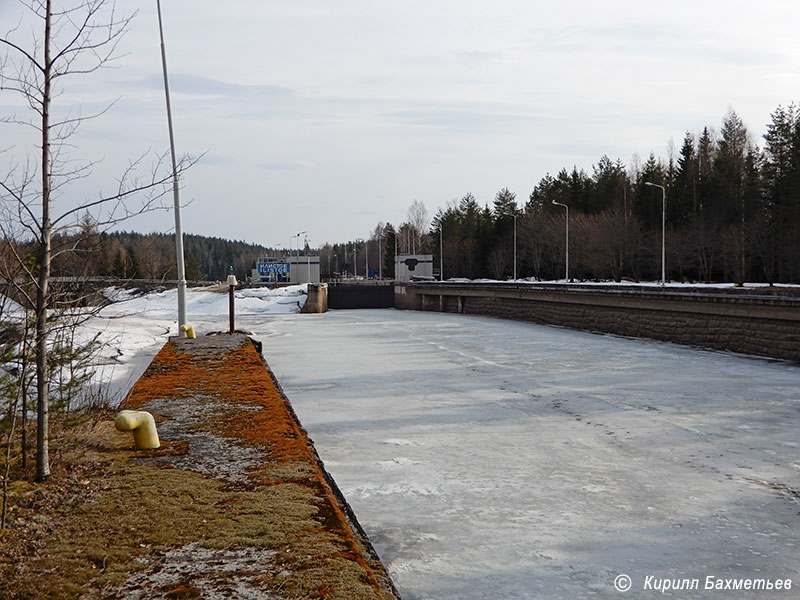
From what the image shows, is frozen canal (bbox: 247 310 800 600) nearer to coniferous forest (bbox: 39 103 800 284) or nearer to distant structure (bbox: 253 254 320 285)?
coniferous forest (bbox: 39 103 800 284)

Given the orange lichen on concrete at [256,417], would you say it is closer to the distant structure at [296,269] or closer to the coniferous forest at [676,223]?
the coniferous forest at [676,223]

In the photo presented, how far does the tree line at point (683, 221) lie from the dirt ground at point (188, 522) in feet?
136

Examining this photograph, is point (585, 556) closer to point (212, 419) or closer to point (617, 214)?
point (212, 419)

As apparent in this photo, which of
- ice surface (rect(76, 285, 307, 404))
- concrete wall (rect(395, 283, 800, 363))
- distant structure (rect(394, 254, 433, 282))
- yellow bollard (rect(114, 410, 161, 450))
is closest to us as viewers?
yellow bollard (rect(114, 410, 161, 450))

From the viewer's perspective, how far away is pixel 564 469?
34.0ft

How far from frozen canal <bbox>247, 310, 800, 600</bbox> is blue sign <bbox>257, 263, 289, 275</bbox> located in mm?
73260

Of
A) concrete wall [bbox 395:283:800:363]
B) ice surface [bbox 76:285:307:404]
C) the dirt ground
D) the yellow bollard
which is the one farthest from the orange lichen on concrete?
concrete wall [bbox 395:283:800:363]

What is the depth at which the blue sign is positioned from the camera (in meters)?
94.8

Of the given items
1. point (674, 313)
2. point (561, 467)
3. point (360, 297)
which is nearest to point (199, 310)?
point (360, 297)

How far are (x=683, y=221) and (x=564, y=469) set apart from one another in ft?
205

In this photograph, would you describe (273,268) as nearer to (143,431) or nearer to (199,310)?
(199,310)

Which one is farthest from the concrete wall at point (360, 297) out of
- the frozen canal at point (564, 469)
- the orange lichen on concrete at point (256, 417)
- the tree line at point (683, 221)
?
the orange lichen on concrete at point (256, 417)

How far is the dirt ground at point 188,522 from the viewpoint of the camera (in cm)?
447

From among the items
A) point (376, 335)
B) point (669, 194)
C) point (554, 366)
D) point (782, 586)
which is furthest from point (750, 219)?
point (782, 586)
